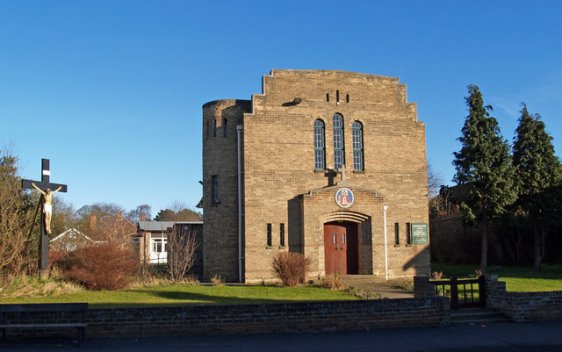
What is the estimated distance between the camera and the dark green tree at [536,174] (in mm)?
27047

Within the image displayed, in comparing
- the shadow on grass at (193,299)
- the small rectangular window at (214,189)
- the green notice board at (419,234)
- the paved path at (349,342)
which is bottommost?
the paved path at (349,342)

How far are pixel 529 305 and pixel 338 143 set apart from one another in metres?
12.4

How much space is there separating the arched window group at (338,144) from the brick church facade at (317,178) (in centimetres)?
5

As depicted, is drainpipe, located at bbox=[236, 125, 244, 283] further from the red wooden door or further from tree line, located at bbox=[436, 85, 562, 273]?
tree line, located at bbox=[436, 85, 562, 273]

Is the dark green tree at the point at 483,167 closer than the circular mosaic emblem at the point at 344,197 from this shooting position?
No

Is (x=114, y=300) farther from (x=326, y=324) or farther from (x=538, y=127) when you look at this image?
(x=538, y=127)

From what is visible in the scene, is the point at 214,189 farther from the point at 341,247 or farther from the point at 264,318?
the point at 264,318

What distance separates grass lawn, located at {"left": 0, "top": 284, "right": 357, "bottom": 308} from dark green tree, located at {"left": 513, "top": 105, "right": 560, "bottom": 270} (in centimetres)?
1420

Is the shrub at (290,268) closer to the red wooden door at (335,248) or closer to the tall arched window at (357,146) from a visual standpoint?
the red wooden door at (335,248)

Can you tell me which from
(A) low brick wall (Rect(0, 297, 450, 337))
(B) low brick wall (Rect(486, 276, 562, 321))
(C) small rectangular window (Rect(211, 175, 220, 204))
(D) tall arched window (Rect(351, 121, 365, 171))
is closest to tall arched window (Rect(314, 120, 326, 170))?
(D) tall arched window (Rect(351, 121, 365, 171))

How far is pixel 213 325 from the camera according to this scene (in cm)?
1118

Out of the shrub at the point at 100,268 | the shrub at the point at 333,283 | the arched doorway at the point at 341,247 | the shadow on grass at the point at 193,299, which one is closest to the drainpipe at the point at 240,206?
the arched doorway at the point at 341,247

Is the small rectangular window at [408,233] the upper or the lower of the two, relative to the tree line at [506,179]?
lower

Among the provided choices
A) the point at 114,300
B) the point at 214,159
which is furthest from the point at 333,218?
the point at 114,300
